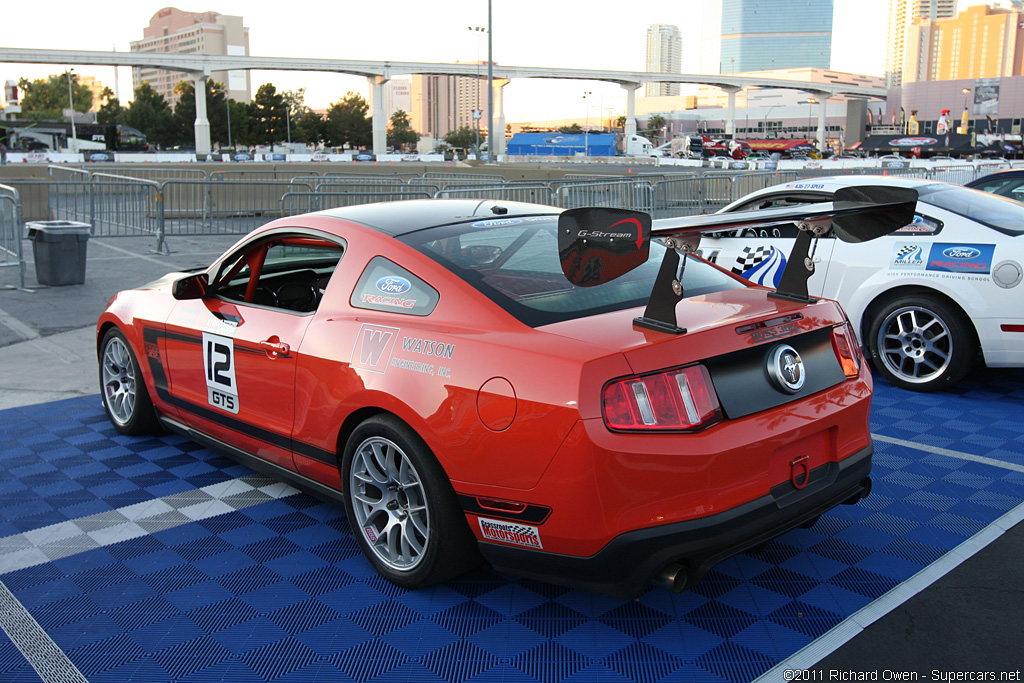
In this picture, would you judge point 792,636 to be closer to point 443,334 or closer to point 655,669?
point 655,669

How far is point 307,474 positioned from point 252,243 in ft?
4.10

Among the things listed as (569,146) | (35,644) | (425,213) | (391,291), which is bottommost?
(35,644)

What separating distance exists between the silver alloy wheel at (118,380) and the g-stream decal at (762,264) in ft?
14.7

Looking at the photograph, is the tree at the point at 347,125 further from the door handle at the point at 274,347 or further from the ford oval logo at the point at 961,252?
the door handle at the point at 274,347

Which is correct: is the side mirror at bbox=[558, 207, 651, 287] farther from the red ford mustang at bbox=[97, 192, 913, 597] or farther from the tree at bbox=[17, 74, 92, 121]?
the tree at bbox=[17, 74, 92, 121]

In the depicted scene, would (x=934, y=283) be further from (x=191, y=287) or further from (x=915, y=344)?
(x=191, y=287)

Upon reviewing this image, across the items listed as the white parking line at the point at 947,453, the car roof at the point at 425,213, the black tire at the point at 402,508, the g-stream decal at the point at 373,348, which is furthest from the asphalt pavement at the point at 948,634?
the car roof at the point at 425,213

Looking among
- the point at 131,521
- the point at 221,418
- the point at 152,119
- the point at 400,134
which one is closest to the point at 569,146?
the point at 152,119

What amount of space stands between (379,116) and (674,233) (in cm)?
9415

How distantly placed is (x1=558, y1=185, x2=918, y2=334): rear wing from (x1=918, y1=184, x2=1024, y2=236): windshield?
3.24 metres

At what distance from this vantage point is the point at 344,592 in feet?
11.3

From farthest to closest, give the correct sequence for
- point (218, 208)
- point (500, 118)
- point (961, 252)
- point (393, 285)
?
point (500, 118) → point (218, 208) → point (961, 252) → point (393, 285)

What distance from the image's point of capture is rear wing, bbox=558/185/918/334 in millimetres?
2727

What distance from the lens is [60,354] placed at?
25.0 feet
